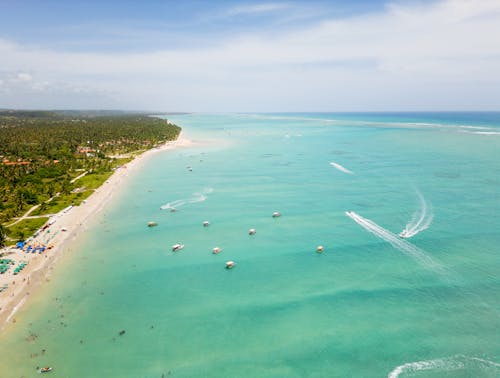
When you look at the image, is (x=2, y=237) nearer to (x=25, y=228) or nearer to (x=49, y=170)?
(x=25, y=228)

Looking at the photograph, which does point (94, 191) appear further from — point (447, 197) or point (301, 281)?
point (447, 197)

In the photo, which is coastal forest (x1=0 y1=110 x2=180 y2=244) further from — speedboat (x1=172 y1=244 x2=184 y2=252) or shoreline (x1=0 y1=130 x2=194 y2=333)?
speedboat (x1=172 y1=244 x2=184 y2=252)

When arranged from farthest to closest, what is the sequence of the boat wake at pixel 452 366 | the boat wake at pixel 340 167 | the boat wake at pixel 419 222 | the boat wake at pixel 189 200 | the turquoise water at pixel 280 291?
1. the boat wake at pixel 340 167
2. the boat wake at pixel 189 200
3. the boat wake at pixel 419 222
4. the turquoise water at pixel 280 291
5. the boat wake at pixel 452 366

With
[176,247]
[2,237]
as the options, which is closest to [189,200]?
[176,247]

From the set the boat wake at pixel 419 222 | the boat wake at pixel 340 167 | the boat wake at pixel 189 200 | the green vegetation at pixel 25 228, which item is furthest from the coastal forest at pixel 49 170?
the boat wake at pixel 340 167

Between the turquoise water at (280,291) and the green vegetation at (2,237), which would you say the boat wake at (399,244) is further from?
the green vegetation at (2,237)

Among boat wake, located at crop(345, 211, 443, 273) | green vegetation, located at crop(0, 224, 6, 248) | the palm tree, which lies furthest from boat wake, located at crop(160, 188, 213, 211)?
boat wake, located at crop(345, 211, 443, 273)

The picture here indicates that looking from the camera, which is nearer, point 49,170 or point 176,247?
point 176,247
